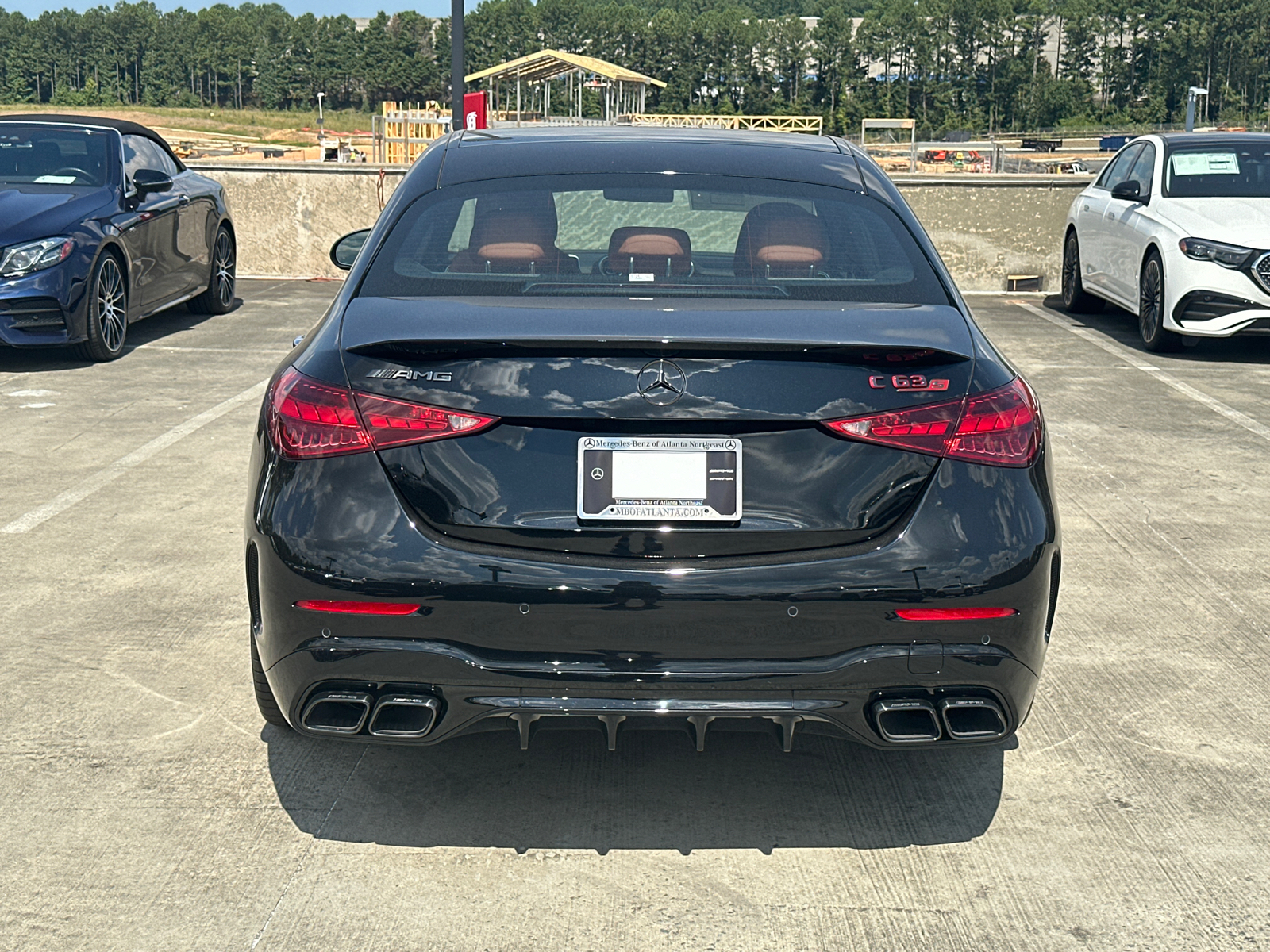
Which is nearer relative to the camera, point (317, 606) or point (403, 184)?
point (317, 606)

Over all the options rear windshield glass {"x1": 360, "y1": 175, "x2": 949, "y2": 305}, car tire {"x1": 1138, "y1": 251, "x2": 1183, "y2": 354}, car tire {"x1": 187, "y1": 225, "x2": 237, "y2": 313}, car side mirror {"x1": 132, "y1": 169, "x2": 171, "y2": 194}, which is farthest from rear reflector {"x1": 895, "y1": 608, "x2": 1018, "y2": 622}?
car tire {"x1": 187, "y1": 225, "x2": 237, "y2": 313}

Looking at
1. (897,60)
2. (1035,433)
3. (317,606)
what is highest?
(897,60)

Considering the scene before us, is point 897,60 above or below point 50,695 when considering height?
above

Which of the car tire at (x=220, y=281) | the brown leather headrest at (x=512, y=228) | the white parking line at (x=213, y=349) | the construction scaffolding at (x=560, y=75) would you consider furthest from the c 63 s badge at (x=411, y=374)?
the construction scaffolding at (x=560, y=75)

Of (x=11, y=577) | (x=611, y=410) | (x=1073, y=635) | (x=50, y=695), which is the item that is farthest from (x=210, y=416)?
(x=611, y=410)

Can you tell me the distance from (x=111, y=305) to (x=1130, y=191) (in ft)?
24.6

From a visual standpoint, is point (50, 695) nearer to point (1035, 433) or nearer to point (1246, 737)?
point (1035, 433)

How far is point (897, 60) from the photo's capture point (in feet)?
570

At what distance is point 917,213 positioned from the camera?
1478 cm

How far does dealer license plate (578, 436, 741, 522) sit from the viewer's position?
2.94m

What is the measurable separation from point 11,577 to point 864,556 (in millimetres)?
3458

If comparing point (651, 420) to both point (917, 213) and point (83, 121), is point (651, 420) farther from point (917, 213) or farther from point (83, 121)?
point (917, 213)

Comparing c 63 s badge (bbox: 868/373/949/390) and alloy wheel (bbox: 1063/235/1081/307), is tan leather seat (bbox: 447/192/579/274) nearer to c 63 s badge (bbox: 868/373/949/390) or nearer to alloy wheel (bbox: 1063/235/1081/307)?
c 63 s badge (bbox: 868/373/949/390)

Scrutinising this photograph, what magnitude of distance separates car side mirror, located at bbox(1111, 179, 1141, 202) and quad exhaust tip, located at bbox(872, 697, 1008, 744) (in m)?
8.95
